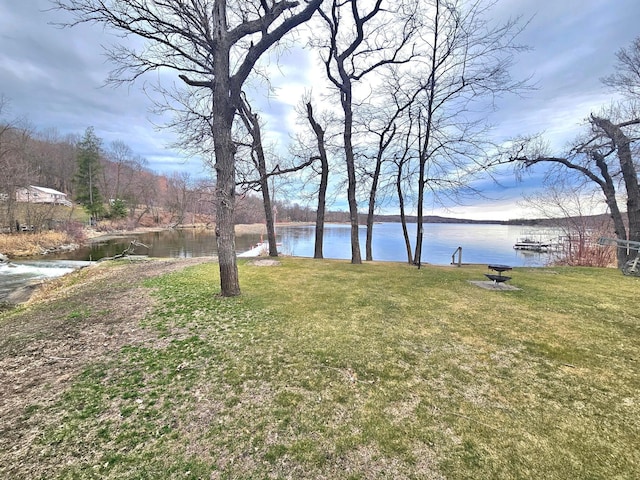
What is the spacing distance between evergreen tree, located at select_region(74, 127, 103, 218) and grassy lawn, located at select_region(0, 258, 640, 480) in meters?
38.6

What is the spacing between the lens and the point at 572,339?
3738 mm

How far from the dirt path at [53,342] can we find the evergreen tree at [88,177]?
3735 cm

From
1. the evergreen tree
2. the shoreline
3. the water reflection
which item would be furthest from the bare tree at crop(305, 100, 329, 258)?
the evergreen tree

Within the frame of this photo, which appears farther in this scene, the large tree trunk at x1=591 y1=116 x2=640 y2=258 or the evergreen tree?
the evergreen tree

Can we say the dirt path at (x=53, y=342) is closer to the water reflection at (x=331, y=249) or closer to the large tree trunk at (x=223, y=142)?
the large tree trunk at (x=223, y=142)

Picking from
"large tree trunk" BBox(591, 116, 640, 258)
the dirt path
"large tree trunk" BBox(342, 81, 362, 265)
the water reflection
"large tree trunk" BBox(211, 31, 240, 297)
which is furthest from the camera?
the water reflection

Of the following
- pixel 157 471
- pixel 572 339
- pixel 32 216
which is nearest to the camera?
pixel 157 471

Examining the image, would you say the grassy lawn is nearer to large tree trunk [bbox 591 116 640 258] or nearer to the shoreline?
large tree trunk [bbox 591 116 640 258]

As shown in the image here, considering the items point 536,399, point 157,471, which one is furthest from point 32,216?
point 536,399

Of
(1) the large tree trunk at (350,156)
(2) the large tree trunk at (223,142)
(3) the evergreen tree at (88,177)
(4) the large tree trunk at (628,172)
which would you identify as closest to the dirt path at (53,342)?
(2) the large tree trunk at (223,142)

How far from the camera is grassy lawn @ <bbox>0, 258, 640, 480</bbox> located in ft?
6.07

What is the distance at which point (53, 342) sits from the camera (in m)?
3.59

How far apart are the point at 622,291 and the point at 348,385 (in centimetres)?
747

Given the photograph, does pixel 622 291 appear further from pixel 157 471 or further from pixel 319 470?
pixel 157 471
